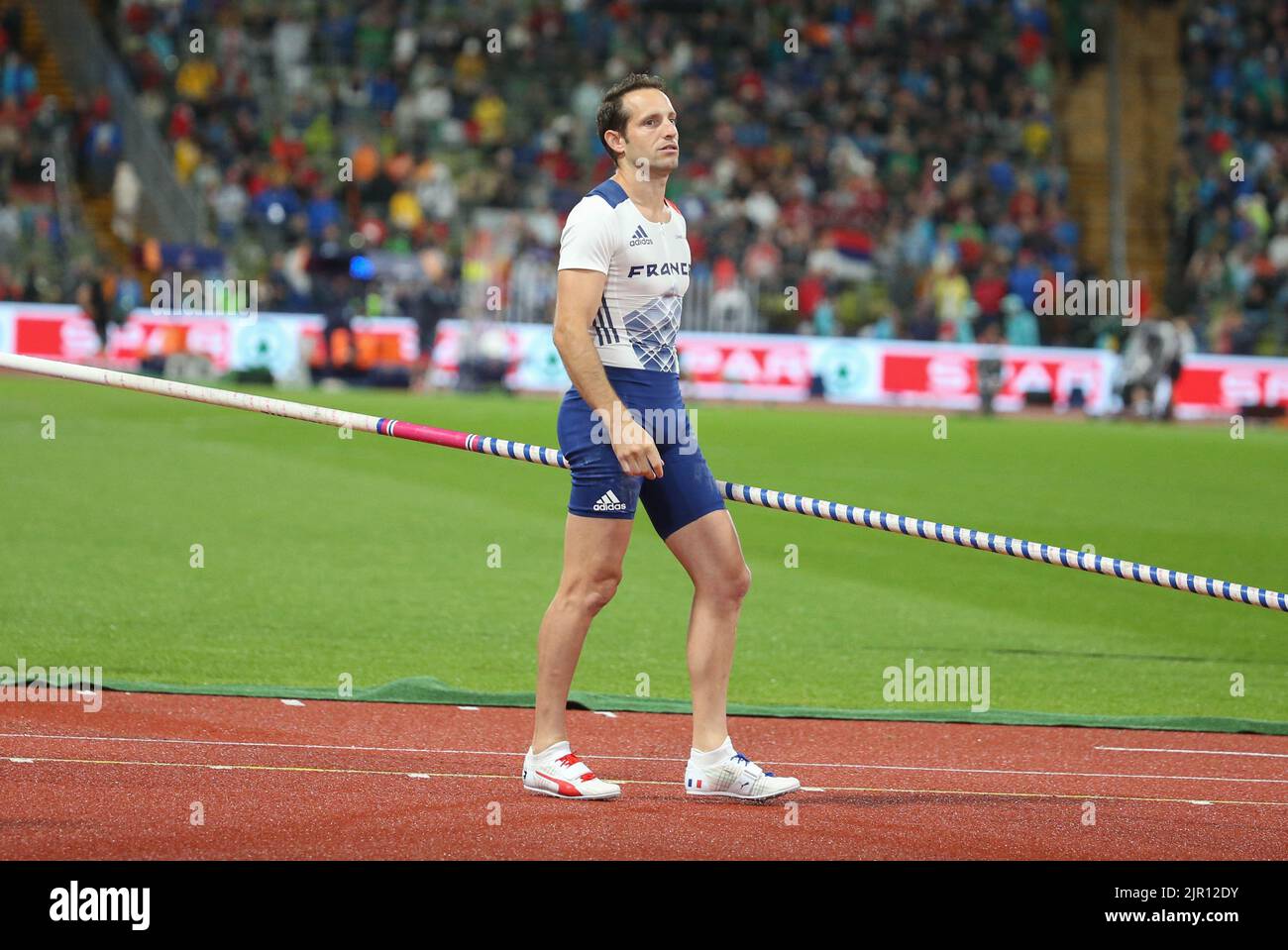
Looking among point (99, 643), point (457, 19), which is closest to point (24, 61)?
point (457, 19)

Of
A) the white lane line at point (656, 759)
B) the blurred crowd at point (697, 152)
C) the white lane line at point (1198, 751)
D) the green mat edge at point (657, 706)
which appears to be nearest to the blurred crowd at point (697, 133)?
the blurred crowd at point (697, 152)

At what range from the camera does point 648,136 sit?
620cm

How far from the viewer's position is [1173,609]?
1220 cm

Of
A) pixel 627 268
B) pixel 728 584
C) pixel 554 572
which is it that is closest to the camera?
pixel 627 268

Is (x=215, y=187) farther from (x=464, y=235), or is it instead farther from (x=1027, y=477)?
(x=1027, y=477)

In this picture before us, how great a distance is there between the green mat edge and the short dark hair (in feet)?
10.2

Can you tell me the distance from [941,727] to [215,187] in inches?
943

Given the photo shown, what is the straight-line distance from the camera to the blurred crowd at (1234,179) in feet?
100

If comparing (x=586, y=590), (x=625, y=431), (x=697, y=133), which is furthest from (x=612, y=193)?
(x=697, y=133)

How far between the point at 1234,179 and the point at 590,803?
30.0 m

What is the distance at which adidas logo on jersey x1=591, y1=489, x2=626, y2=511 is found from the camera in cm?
616

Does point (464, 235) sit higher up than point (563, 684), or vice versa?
point (464, 235)
